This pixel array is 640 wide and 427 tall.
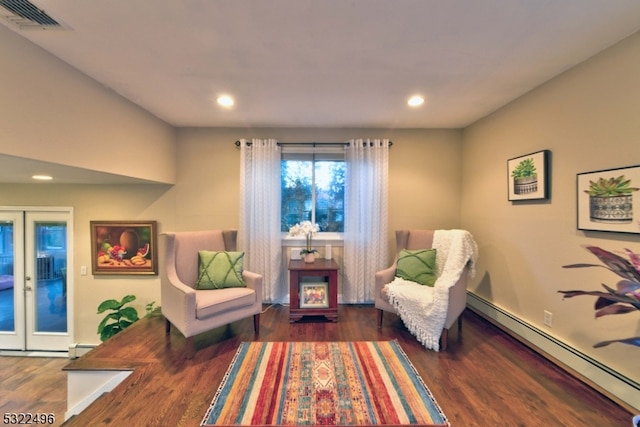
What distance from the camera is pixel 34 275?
3.35 metres

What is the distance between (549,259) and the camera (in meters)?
2.25

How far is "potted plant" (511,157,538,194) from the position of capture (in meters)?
2.39

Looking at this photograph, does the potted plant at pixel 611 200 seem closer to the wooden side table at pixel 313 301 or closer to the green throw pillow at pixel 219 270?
the wooden side table at pixel 313 301

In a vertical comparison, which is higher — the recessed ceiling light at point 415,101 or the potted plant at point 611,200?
the recessed ceiling light at point 415,101

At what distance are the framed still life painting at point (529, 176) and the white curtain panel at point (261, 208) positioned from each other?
268 centimetres

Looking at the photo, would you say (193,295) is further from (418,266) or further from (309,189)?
(418,266)

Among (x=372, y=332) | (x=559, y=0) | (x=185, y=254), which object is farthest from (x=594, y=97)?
(x=185, y=254)

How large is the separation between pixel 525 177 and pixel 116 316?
4.72m

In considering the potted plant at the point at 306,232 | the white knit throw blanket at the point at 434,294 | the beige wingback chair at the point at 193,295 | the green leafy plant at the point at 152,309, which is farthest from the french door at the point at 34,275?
the white knit throw blanket at the point at 434,294

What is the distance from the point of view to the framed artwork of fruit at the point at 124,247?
3377 mm

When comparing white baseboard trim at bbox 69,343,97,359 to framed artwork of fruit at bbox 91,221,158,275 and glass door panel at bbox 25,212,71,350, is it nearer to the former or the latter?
A: glass door panel at bbox 25,212,71,350

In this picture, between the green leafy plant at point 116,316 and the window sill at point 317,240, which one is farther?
the window sill at point 317,240

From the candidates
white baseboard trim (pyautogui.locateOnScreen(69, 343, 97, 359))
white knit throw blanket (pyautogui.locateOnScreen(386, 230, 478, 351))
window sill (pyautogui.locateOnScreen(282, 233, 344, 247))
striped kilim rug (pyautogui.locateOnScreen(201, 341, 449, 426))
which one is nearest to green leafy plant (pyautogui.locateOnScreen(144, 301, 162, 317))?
white baseboard trim (pyautogui.locateOnScreen(69, 343, 97, 359))

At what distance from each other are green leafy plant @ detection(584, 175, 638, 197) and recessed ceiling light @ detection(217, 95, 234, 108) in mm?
3092
